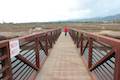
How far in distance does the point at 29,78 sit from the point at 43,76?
18.1 inches

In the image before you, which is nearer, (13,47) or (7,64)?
(7,64)

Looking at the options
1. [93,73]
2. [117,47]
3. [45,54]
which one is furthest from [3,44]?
[45,54]

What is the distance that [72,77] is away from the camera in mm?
4023

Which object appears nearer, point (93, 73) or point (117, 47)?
point (117, 47)

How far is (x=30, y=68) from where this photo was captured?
4.08 m

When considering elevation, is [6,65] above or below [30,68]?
above

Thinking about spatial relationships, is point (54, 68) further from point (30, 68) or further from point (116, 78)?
point (116, 78)

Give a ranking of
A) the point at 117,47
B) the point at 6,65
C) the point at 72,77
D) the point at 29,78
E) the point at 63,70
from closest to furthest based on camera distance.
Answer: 1. the point at 117,47
2. the point at 6,65
3. the point at 29,78
4. the point at 72,77
5. the point at 63,70

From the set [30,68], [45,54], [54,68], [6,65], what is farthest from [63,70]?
[6,65]

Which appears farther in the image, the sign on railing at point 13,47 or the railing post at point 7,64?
the sign on railing at point 13,47

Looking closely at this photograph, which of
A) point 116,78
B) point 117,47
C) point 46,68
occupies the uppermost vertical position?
point 117,47

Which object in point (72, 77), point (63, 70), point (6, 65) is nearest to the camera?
point (6, 65)

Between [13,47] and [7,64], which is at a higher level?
[13,47]

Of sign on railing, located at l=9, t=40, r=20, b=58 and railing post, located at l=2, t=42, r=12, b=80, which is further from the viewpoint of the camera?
sign on railing, located at l=9, t=40, r=20, b=58
